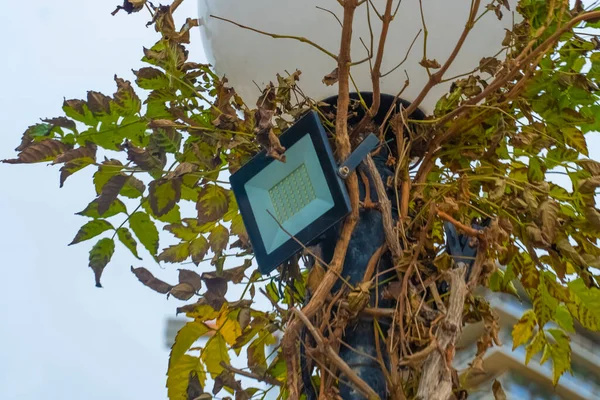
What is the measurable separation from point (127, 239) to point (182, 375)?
0.46 feet

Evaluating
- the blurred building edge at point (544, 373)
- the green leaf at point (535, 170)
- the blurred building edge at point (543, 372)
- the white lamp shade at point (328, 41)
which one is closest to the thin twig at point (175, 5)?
the white lamp shade at point (328, 41)

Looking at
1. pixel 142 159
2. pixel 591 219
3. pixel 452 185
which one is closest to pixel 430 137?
pixel 452 185

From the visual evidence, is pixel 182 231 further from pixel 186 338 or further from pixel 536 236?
pixel 536 236

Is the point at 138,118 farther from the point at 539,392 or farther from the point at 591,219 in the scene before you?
the point at 539,392

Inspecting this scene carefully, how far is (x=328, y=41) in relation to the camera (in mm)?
611

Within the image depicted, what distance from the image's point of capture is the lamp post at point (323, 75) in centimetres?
57

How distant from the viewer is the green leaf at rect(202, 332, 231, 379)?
Result: 726 millimetres

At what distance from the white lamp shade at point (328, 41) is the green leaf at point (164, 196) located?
0.36 feet

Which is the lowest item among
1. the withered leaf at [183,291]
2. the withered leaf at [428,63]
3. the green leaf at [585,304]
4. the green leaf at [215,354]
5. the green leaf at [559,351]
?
the green leaf at [559,351]

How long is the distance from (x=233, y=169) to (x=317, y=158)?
0.43ft

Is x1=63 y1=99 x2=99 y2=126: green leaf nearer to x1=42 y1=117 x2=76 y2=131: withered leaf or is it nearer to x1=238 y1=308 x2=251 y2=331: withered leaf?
x1=42 y1=117 x2=76 y2=131: withered leaf

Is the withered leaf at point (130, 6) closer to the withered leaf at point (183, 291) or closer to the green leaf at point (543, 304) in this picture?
the withered leaf at point (183, 291)

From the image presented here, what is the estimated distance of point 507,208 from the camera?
0.64 meters

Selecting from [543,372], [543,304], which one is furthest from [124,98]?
[543,372]
